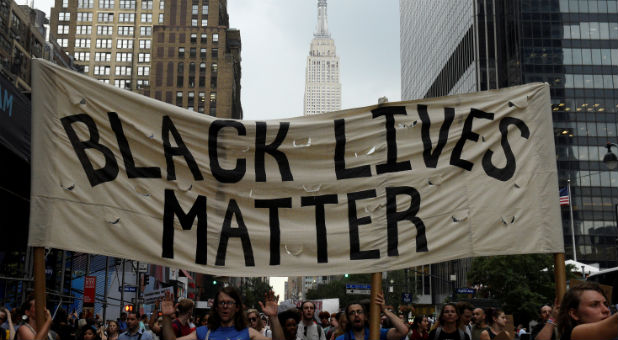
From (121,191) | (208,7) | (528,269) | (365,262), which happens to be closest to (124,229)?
(121,191)

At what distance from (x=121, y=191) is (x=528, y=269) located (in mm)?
42909

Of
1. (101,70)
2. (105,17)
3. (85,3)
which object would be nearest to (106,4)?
(105,17)

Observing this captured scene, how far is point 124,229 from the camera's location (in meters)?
6.07

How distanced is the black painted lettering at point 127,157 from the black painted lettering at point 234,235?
2.57ft

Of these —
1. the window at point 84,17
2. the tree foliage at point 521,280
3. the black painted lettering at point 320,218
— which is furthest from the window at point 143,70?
the black painted lettering at point 320,218

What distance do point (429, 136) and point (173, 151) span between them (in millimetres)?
2572

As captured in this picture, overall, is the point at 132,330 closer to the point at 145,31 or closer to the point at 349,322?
the point at 349,322

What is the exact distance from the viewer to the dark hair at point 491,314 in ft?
29.6

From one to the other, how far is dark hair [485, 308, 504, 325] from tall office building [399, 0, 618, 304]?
68.8 metres

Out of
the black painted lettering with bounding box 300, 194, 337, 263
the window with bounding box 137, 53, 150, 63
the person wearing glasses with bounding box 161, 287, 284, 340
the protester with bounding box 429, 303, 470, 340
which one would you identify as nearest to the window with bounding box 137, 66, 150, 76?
the window with bounding box 137, 53, 150, 63

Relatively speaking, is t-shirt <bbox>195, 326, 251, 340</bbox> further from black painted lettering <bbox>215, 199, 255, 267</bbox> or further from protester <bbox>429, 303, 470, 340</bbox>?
protester <bbox>429, 303, 470, 340</bbox>

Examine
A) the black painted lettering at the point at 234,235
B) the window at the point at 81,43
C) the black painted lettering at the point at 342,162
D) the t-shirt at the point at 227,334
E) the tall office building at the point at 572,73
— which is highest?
the window at the point at 81,43

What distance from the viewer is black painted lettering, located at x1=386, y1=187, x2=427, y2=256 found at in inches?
246

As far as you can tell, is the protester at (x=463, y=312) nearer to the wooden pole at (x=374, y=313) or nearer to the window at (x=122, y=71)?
the wooden pole at (x=374, y=313)
